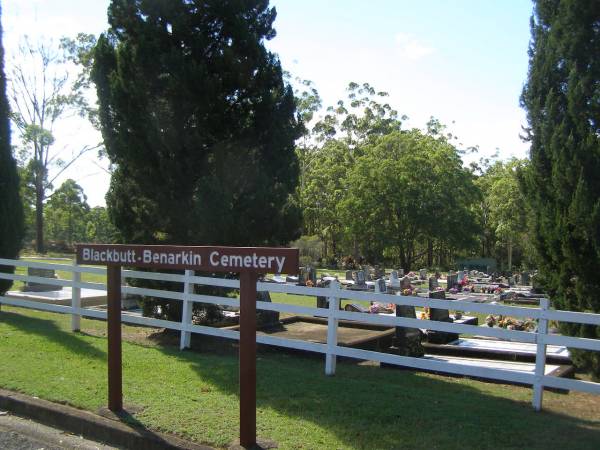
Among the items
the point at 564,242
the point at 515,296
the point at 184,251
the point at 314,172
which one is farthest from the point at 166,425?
the point at 314,172

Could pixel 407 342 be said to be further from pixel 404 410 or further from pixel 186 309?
pixel 186 309

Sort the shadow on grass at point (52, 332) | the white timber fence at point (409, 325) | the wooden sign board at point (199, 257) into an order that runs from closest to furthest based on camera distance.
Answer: the wooden sign board at point (199, 257) → the white timber fence at point (409, 325) → the shadow on grass at point (52, 332)

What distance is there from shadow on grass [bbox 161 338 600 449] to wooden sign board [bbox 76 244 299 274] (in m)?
1.54

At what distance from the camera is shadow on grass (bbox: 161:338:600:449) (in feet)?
16.4

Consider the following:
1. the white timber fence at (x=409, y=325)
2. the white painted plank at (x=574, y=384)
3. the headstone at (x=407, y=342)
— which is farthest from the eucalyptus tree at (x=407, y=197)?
the white painted plank at (x=574, y=384)

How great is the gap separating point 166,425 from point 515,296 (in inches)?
850

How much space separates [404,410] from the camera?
18.9ft

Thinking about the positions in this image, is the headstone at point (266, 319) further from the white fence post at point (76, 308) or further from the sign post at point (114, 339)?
the sign post at point (114, 339)

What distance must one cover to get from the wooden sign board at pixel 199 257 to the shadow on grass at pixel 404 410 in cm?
154

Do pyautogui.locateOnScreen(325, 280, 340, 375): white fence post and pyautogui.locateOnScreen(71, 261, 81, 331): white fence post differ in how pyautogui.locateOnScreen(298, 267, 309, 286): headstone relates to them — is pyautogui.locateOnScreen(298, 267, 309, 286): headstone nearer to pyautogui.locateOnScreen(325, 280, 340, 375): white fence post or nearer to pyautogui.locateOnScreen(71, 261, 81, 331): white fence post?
pyautogui.locateOnScreen(71, 261, 81, 331): white fence post

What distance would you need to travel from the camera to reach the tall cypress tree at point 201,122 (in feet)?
31.6

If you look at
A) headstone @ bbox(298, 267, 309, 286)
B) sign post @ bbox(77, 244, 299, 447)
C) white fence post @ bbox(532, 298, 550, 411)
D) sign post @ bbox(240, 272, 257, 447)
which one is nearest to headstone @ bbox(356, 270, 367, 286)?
headstone @ bbox(298, 267, 309, 286)

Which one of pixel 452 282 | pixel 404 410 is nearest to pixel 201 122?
pixel 404 410

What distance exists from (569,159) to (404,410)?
3920 mm
